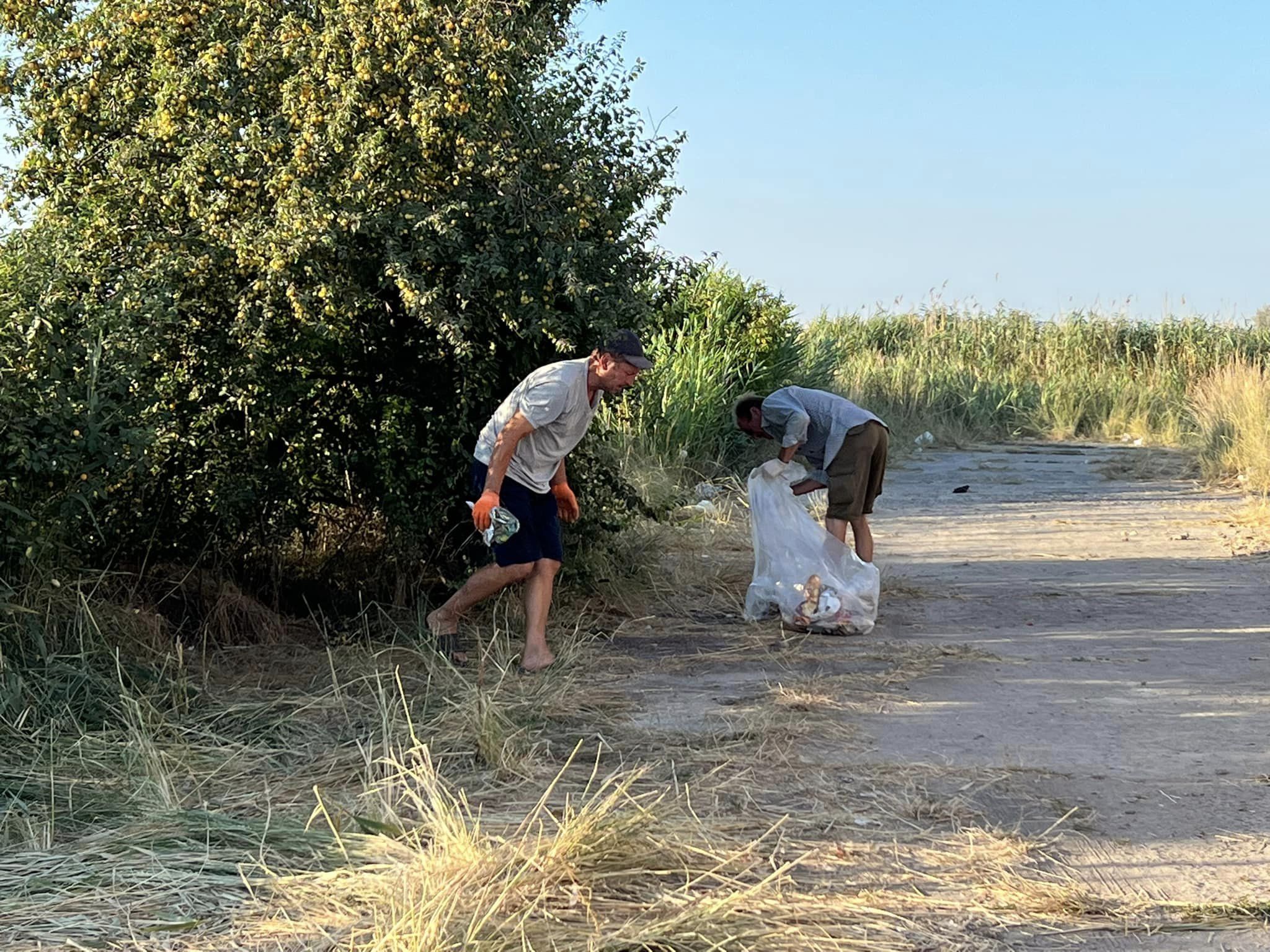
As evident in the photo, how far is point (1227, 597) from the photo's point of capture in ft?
25.1

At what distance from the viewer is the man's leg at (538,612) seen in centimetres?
574

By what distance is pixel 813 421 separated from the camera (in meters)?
7.66

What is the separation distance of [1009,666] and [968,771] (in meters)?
1.76

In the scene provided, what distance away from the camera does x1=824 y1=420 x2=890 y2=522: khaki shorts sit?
741 centimetres

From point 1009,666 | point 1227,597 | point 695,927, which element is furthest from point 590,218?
point 1227,597

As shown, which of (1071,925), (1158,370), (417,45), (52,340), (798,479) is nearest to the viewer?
(1071,925)

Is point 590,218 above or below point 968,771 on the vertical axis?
above

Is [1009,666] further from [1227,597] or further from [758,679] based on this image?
[1227,597]

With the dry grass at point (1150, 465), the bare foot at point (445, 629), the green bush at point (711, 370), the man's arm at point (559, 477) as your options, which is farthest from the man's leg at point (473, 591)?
the dry grass at point (1150, 465)

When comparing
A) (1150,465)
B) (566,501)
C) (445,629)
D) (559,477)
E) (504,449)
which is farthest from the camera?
(1150,465)

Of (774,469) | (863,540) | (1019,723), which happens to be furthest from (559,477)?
(1019,723)

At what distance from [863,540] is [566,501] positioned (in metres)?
2.15

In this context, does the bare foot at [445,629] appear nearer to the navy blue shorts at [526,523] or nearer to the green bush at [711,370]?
the navy blue shorts at [526,523]

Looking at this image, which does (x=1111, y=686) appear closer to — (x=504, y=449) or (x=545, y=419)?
(x=545, y=419)
